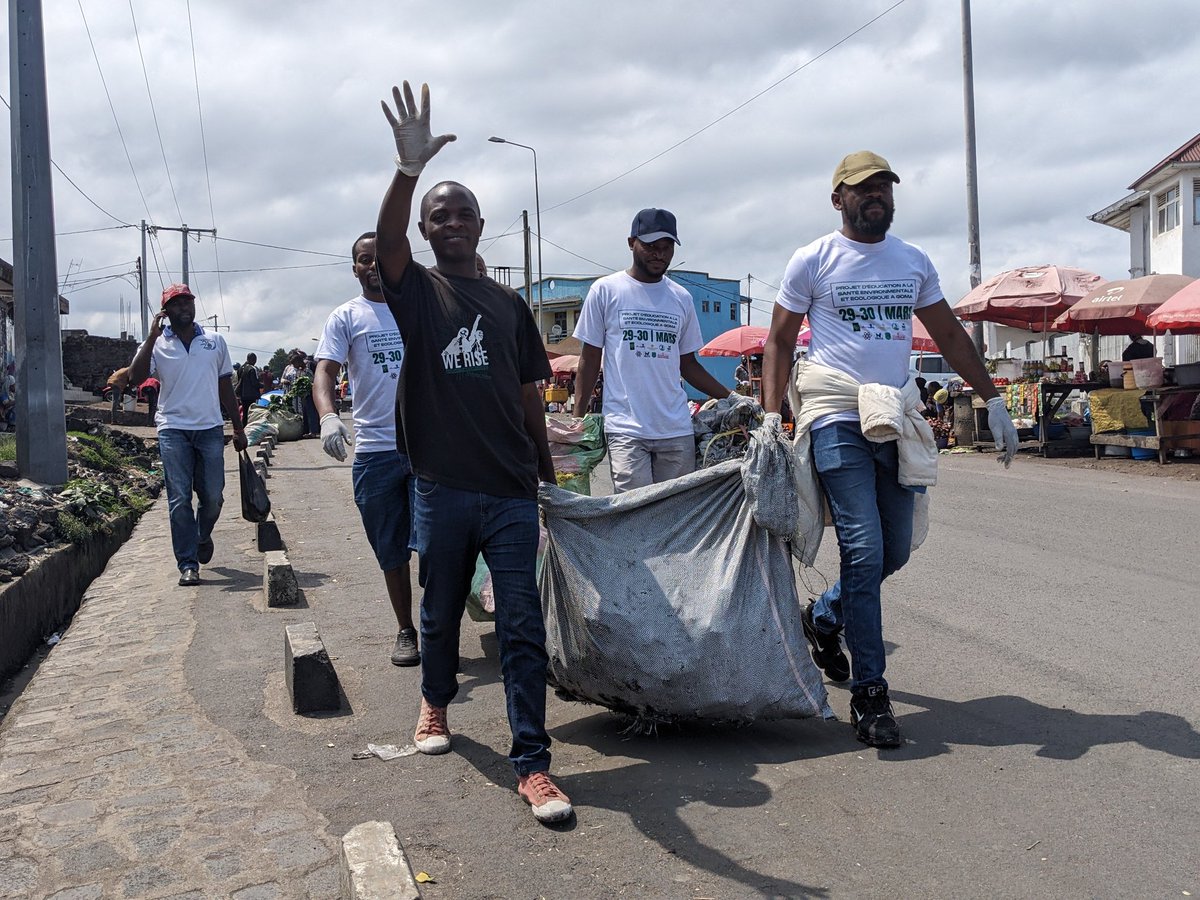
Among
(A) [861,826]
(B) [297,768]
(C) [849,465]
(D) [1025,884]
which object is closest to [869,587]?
(C) [849,465]

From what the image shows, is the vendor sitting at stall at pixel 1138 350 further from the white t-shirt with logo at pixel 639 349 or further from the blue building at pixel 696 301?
the blue building at pixel 696 301

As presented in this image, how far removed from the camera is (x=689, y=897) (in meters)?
2.73

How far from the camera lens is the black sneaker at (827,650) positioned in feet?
14.8

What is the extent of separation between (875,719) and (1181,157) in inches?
1126

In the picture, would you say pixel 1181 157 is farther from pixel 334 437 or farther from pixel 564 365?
pixel 334 437

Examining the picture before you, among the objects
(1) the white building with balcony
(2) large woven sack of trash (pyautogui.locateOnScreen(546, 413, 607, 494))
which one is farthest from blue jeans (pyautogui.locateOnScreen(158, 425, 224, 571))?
(1) the white building with balcony

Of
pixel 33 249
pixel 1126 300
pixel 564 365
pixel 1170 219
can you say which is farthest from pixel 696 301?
pixel 33 249

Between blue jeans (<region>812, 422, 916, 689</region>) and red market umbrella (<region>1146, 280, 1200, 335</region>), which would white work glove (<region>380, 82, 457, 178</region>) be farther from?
red market umbrella (<region>1146, 280, 1200, 335</region>)

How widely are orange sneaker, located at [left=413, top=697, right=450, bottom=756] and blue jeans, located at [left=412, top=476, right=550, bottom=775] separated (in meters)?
0.25

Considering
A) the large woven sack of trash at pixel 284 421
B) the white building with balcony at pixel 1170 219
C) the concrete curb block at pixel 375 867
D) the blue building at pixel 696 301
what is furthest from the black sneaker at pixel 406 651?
the blue building at pixel 696 301

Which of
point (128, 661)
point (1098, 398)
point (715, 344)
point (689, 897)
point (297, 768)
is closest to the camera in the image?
point (689, 897)

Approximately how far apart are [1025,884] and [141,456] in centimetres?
1560

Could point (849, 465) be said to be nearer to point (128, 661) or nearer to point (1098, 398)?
point (128, 661)

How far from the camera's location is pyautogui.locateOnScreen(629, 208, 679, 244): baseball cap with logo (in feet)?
15.9
